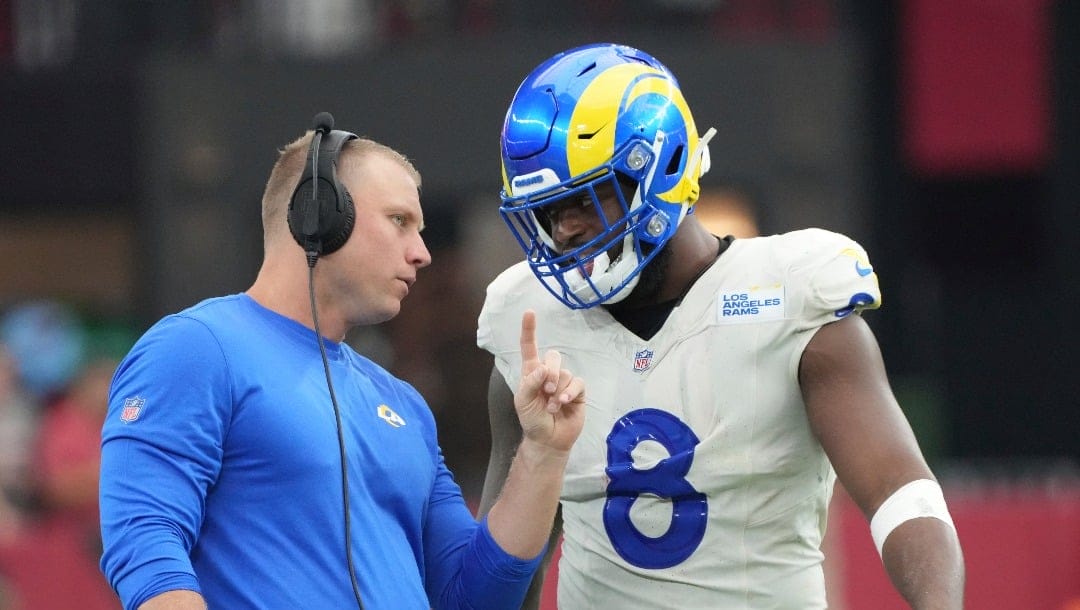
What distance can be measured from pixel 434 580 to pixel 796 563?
65 cm

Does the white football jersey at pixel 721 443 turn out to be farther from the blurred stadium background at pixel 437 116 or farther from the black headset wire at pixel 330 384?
the blurred stadium background at pixel 437 116

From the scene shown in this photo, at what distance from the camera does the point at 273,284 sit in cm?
288

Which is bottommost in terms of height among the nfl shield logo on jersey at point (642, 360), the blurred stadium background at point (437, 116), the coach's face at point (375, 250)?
the blurred stadium background at point (437, 116)

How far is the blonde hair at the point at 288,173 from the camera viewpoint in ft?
9.55

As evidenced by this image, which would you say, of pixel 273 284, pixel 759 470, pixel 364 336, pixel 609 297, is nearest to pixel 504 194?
pixel 609 297

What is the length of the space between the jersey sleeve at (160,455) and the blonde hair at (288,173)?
32 centimetres

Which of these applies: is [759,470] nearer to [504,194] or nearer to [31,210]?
[504,194]

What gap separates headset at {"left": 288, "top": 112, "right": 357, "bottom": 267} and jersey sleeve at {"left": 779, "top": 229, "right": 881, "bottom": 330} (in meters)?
0.79

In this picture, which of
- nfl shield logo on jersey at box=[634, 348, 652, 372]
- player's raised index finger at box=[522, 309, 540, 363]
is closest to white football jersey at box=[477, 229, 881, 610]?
nfl shield logo on jersey at box=[634, 348, 652, 372]

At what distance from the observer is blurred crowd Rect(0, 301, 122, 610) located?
647cm

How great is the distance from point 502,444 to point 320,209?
72cm

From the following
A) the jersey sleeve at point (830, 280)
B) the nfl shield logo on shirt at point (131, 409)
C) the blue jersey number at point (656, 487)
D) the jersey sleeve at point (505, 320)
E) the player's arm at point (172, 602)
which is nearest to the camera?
the player's arm at point (172, 602)

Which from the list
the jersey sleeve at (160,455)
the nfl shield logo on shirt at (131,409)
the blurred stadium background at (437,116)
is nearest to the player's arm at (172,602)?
the jersey sleeve at (160,455)

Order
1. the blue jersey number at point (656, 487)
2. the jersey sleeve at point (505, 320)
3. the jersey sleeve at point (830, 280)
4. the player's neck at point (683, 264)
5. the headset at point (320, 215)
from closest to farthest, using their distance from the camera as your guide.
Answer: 1. the headset at point (320, 215)
2. the jersey sleeve at point (830, 280)
3. the blue jersey number at point (656, 487)
4. the player's neck at point (683, 264)
5. the jersey sleeve at point (505, 320)
